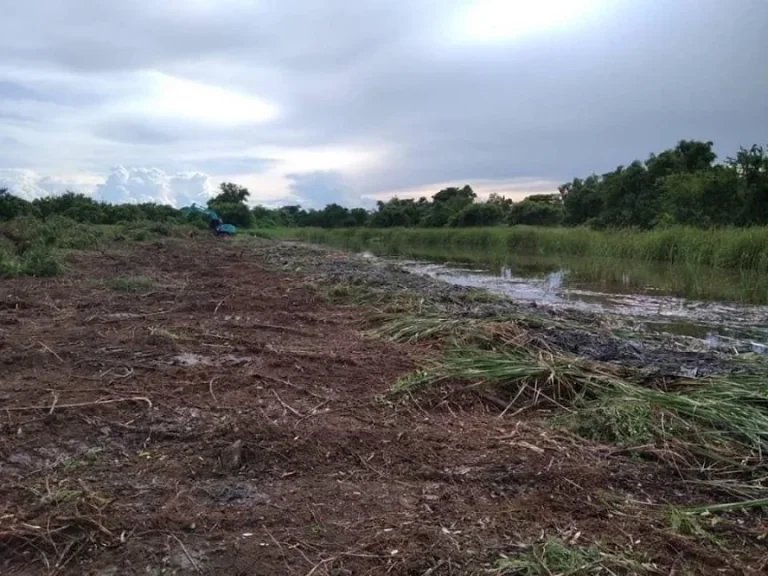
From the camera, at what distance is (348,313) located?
21.8ft

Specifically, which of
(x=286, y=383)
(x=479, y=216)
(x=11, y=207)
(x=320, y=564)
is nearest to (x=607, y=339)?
(x=286, y=383)

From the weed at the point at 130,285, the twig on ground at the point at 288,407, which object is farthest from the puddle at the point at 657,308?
the weed at the point at 130,285

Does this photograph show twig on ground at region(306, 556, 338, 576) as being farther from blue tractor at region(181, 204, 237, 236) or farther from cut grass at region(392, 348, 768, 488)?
blue tractor at region(181, 204, 237, 236)

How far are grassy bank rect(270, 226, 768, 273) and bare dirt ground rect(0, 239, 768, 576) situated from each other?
11.8 metres

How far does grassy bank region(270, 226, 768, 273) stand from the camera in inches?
516

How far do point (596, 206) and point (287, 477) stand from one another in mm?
31241

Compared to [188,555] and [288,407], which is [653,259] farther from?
[188,555]

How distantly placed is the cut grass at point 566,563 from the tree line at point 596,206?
18.2 m

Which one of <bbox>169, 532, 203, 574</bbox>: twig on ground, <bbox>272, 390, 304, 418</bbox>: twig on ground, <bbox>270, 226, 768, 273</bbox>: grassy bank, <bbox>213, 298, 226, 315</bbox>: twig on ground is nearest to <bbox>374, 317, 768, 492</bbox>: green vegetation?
<bbox>272, 390, 304, 418</bbox>: twig on ground

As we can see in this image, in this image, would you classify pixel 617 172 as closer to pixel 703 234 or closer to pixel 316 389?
pixel 703 234

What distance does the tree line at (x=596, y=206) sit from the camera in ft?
62.2

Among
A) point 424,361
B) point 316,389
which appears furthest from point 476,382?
point 316,389

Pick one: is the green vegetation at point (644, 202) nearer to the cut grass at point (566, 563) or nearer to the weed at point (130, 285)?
the weed at point (130, 285)

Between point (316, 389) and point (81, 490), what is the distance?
1572 millimetres
